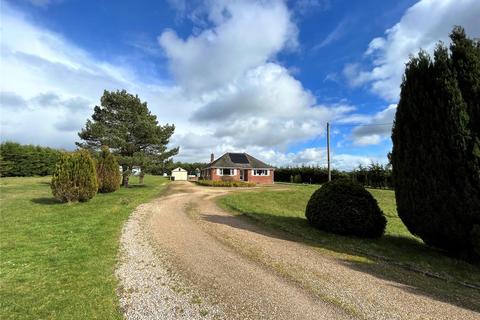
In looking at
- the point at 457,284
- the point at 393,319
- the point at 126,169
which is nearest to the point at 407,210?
the point at 457,284

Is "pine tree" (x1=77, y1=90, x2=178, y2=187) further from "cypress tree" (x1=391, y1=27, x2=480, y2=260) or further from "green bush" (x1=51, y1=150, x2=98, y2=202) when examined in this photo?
"cypress tree" (x1=391, y1=27, x2=480, y2=260)

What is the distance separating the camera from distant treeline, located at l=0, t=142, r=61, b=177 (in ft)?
122

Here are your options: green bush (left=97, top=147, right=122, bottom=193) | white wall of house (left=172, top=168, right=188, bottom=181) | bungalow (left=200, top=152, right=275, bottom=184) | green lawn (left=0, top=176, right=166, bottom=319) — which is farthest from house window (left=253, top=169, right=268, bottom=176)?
green lawn (left=0, top=176, right=166, bottom=319)

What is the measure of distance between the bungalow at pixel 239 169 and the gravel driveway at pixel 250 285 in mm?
35403

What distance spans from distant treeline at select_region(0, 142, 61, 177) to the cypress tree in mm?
39872

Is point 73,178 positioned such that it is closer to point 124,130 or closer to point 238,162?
point 124,130

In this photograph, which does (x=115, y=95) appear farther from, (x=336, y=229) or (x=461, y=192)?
(x=461, y=192)

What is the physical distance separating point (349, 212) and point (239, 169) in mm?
36016

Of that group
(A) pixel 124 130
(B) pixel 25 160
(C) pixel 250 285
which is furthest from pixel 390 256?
(B) pixel 25 160

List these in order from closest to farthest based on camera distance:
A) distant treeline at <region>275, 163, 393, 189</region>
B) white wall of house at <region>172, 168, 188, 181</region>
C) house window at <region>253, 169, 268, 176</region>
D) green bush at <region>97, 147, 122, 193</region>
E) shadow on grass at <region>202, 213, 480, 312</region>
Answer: shadow on grass at <region>202, 213, 480, 312</region> < green bush at <region>97, 147, 122, 193</region> < distant treeline at <region>275, 163, 393, 189</region> < house window at <region>253, 169, 268, 176</region> < white wall of house at <region>172, 168, 188, 181</region>

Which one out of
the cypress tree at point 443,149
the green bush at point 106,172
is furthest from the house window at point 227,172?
the cypress tree at point 443,149

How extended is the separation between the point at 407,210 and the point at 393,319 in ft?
15.3

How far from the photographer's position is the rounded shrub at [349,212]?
32.1 ft

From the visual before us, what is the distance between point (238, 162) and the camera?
46.5 meters
